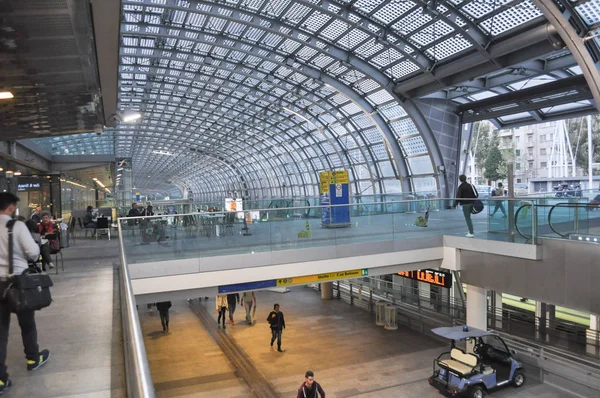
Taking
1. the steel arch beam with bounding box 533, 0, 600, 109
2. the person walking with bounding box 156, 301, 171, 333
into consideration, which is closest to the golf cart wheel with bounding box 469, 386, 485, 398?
the steel arch beam with bounding box 533, 0, 600, 109

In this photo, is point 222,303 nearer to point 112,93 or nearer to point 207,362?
point 207,362

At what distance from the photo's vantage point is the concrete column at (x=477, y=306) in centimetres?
1488

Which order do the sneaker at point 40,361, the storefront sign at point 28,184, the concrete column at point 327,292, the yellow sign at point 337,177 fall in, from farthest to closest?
the concrete column at point 327,292, the storefront sign at point 28,184, the yellow sign at point 337,177, the sneaker at point 40,361

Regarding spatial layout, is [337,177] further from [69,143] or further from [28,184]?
[69,143]

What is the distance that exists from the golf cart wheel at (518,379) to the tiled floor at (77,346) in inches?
441

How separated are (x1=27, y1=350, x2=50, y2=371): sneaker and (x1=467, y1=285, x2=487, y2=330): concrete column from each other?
43.3 ft

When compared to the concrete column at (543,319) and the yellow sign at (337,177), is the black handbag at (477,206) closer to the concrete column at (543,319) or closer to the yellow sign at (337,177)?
the yellow sign at (337,177)

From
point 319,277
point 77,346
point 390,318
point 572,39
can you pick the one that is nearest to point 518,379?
point 319,277

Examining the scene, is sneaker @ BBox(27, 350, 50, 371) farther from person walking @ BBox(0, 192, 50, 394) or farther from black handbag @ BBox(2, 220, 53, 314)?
black handbag @ BBox(2, 220, 53, 314)

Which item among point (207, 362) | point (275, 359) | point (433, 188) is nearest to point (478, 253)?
point (275, 359)

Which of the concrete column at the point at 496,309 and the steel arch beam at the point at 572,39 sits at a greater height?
the steel arch beam at the point at 572,39

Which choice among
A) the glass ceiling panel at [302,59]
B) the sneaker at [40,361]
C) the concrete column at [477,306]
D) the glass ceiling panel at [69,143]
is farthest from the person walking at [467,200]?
the glass ceiling panel at [69,143]

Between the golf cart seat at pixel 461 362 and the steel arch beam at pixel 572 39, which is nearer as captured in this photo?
the golf cart seat at pixel 461 362

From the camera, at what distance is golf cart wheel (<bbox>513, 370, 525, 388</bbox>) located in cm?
1314
